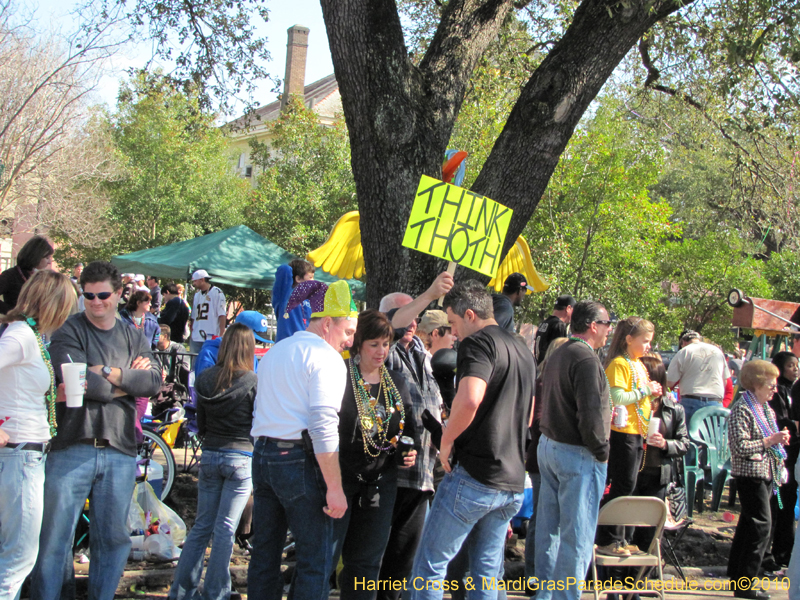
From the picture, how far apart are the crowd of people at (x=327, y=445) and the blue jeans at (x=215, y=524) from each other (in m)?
0.01

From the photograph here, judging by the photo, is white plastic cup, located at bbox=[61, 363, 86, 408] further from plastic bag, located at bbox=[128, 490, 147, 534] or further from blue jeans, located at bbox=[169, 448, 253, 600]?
plastic bag, located at bbox=[128, 490, 147, 534]

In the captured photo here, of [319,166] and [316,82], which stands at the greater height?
[316,82]

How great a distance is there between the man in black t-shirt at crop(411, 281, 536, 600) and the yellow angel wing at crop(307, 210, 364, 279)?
3384 mm

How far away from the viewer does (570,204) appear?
16.1 m

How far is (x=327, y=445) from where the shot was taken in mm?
3229

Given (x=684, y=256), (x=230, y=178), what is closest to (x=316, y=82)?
(x=230, y=178)

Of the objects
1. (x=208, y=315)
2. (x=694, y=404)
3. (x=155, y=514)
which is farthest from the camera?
(x=208, y=315)

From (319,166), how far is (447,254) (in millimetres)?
19435

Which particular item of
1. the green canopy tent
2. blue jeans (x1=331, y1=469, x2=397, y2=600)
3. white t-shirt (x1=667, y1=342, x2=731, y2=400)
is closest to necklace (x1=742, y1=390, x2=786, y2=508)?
white t-shirt (x1=667, y1=342, x2=731, y2=400)

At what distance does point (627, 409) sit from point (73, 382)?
3.53 m

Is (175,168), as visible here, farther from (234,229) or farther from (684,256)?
(684,256)

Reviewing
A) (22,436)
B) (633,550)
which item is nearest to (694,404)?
(633,550)

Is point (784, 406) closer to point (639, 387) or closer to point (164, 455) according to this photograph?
point (639, 387)

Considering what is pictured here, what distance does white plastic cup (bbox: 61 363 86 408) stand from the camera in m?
3.41
